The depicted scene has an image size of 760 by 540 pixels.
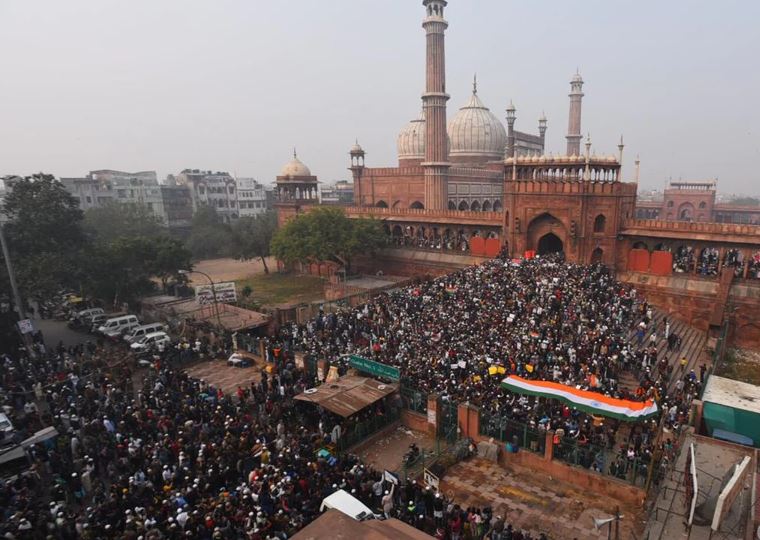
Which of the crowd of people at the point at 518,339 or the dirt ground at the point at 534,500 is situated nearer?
the dirt ground at the point at 534,500

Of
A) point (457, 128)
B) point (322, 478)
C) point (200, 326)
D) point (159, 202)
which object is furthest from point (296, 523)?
point (159, 202)

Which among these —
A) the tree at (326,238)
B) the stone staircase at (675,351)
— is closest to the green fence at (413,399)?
the stone staircase at (675,351)

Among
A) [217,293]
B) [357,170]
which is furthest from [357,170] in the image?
[217,293]

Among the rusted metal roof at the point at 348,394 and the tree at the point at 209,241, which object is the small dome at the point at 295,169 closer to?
the tree at the point at 209,241

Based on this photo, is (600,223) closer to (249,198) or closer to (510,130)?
(510,130)

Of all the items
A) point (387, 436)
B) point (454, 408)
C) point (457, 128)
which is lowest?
point (387, 436)

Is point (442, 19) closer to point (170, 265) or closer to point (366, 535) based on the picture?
point (170, 265)
